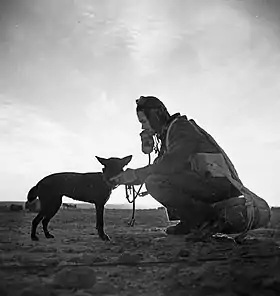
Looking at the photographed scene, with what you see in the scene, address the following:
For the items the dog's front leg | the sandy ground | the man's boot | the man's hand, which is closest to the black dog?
the dog's front leg

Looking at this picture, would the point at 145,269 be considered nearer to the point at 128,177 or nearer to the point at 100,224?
the point at 128,177

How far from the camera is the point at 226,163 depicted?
284 cm

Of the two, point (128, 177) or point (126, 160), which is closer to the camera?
point (128, 177)

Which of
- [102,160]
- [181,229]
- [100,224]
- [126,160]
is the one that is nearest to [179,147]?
[181,229]

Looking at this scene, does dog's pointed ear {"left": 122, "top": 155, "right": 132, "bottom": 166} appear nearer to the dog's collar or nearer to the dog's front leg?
the dog's collar

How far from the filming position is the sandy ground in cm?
152

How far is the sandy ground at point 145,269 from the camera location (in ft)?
4.98

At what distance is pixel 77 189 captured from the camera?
3545mm

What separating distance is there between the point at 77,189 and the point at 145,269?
1795 mm

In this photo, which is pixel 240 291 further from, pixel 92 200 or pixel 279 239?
pixel 92 200

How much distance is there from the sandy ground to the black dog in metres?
0.70

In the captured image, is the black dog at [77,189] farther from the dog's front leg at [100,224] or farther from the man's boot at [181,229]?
the man's boot at [181,229]

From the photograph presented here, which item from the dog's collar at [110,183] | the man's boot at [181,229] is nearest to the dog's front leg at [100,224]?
the dog's collar at [110,183]

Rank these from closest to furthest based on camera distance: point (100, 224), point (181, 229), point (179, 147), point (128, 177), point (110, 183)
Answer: point (179, 147)
point (128, 177)
point (181, 229)
point (100, 224)
point (110, 183)
